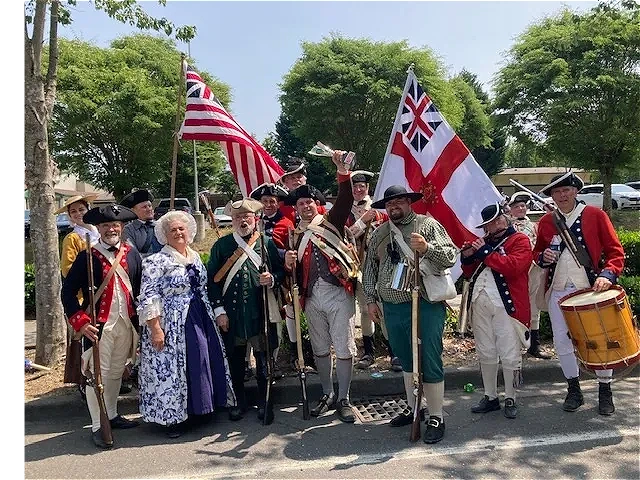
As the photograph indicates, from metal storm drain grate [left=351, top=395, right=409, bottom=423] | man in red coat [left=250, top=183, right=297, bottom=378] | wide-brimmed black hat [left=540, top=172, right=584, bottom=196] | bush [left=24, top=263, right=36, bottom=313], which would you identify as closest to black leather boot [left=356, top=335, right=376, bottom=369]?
metal storm drain grate [left=351, top=395, right=409, bottom=423]

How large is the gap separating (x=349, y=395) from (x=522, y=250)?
2.26 metres

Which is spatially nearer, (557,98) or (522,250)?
(522,250)

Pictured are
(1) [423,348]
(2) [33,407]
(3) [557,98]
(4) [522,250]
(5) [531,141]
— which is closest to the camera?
(1) [423,348]

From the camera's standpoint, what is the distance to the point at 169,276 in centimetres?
473

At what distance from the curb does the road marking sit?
1196mm

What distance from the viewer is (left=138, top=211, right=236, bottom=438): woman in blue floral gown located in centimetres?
468

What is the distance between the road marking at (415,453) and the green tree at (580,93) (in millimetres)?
15629

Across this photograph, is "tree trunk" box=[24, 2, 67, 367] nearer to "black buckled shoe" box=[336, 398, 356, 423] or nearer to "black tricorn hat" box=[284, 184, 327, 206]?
"black tricorn hat" box=[284, 184, 327, 206]

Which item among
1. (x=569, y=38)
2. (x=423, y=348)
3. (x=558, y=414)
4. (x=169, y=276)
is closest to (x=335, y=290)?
(x=423, y=348)

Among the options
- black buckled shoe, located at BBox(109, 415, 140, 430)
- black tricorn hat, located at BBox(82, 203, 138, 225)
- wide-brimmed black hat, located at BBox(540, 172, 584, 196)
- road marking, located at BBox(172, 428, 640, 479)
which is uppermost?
wide-brimmed black hat, located at BBox(540, 172, 584, 196)

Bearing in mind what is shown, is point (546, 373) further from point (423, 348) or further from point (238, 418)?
point (238, 418)

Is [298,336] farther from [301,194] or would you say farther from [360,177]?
[360,177]

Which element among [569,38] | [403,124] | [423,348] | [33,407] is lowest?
[33,407]

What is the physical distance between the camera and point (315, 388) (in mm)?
5652
